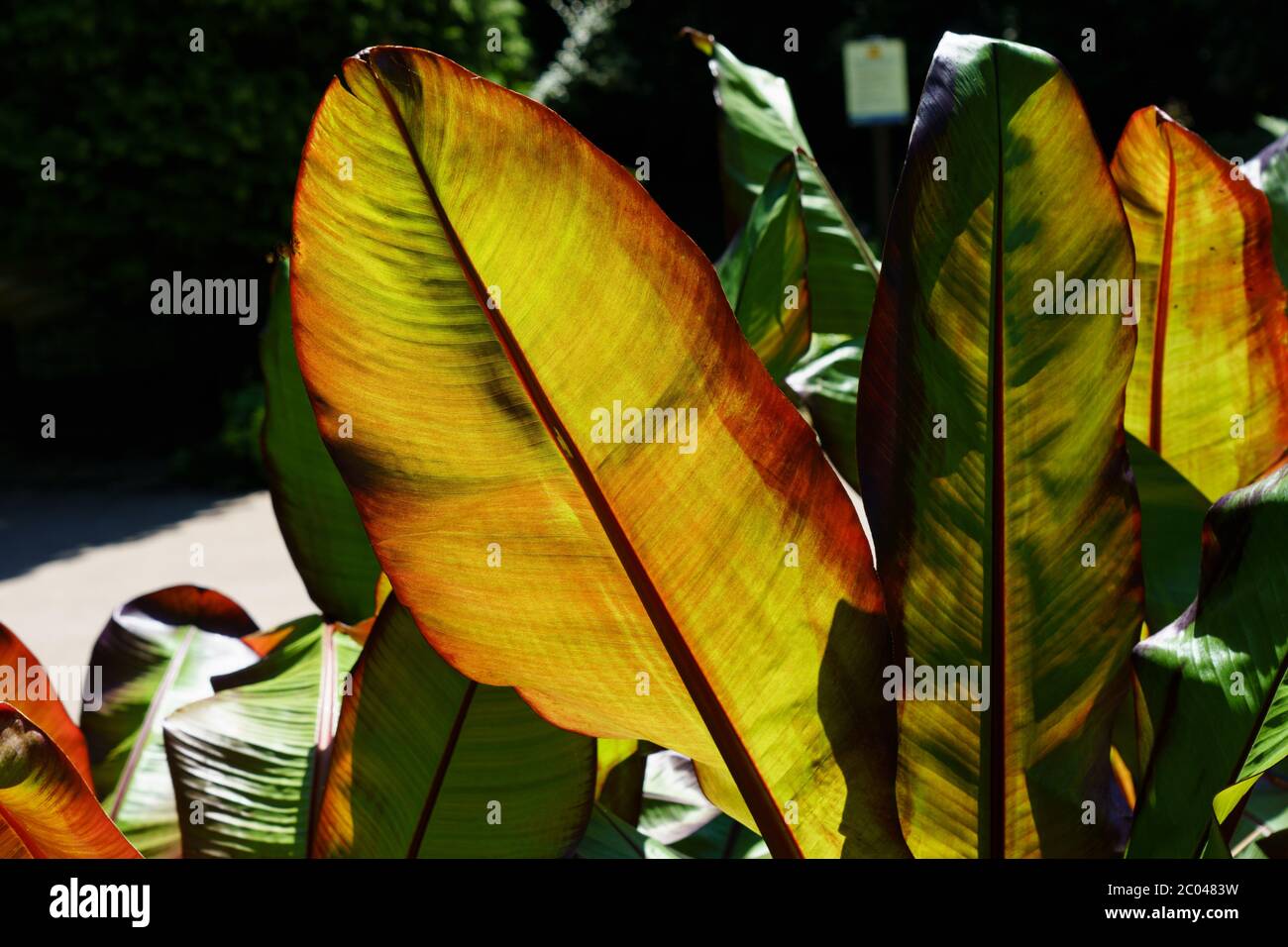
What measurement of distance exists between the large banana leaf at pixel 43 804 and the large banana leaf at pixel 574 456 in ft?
0.71

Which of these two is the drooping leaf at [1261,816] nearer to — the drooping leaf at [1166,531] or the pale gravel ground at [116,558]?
the drooping leaf at [1166,531]

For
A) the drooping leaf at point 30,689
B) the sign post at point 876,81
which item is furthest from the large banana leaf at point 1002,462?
the sign post at point 876,81

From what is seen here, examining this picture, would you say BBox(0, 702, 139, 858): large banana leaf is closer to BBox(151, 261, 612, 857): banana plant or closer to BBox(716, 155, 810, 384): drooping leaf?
BBox(151, 261, 612, 857): banana plant

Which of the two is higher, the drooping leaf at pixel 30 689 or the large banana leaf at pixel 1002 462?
the large banana leaf at pixel 1002 462

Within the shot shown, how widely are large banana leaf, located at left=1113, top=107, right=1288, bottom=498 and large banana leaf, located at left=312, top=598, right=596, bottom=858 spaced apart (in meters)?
0.56

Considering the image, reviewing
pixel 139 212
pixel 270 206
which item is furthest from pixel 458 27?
pixel 139 212

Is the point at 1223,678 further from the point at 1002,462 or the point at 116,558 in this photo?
the point at 116,558

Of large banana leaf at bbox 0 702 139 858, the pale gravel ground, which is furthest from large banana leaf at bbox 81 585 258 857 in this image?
the pale gravel ground

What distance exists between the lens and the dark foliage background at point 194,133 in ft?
23.5

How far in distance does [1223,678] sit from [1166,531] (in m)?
0.24

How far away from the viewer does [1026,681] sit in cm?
72

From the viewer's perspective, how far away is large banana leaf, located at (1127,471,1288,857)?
0.65m
